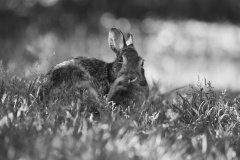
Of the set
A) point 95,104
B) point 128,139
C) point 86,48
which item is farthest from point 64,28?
point 128,139

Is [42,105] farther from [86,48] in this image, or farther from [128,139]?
[86,48]

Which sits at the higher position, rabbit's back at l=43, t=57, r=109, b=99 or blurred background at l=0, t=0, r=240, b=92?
blurred background at l=0, t=0, r=240, b=92

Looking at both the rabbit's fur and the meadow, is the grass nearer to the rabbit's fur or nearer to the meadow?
the meadow

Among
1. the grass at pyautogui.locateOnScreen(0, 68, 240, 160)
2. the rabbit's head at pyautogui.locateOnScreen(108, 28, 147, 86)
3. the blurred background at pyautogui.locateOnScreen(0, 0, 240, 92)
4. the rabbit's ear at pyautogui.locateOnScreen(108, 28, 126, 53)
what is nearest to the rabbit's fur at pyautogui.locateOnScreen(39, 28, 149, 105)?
the rabbit's head at pyautogui.locateOnScreen(108, 28, 147, 86)

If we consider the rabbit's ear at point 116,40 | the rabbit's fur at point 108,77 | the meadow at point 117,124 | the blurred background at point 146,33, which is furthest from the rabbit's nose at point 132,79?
Result: the blurred background at point 146,33

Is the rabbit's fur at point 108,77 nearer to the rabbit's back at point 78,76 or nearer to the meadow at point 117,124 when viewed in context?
the rabbit's back at point 78,76

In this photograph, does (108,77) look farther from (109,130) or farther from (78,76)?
(109,130)
